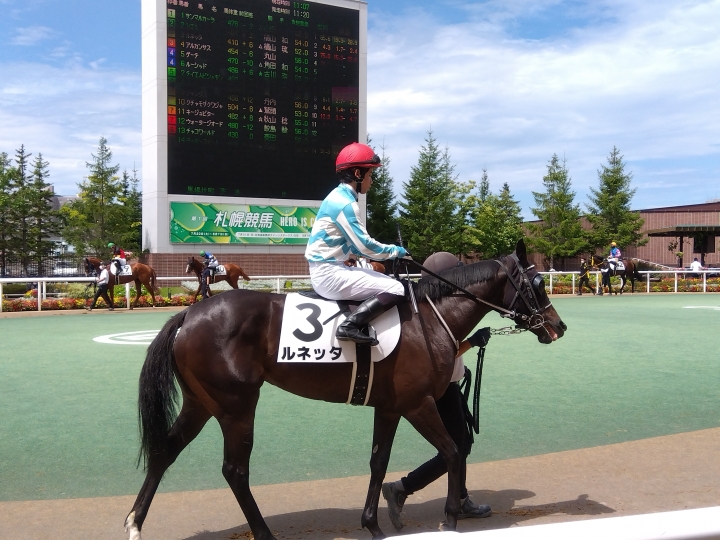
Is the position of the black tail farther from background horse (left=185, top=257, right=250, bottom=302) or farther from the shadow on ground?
background horse (left=185, top=257, right=250, bottom=302)

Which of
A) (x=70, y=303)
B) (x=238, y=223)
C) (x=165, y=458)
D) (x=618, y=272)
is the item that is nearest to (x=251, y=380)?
(x=165, y=458)

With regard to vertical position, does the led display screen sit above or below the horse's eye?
above

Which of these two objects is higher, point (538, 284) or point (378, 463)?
point (538, 284)

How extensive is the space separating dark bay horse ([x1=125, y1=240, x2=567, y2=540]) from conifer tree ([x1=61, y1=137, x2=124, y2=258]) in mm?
31169

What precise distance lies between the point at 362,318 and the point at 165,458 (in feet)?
4.03

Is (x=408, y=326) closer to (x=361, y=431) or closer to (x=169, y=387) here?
(x=169, y=387)

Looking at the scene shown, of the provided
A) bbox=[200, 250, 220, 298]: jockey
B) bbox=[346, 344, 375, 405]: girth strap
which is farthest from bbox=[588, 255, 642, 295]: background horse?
bbox=[346, 344, 375, 405]: girth strap

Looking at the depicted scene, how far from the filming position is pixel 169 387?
345cm

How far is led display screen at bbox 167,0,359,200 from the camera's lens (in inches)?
823

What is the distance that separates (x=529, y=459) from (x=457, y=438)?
104 centimetres

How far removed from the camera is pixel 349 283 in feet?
11.4

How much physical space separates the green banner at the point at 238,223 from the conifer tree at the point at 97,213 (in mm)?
A: 11612

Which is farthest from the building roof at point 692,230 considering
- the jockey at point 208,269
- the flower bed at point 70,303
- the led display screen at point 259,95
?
the flower bed at point 70,303

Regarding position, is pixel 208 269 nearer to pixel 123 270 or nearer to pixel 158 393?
pixel 123 270
